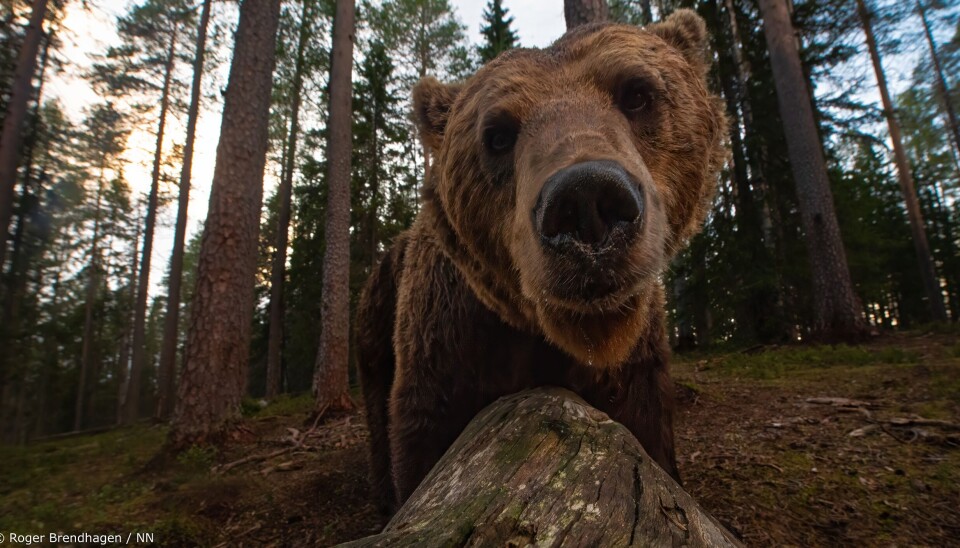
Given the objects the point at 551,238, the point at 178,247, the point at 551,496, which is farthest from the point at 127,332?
the point at 551,496

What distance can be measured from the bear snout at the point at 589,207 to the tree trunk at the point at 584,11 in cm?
467

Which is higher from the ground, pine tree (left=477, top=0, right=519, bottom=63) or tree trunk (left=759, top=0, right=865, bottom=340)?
pine tree (left=477, top=0, right=519, bottom=63)

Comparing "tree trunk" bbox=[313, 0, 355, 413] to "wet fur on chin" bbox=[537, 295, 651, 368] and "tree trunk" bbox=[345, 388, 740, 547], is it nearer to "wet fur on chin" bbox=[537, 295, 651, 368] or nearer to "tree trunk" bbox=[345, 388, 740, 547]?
"wet fur on chin" bbox=[537, 295, 651, 368]

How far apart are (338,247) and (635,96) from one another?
8276mm

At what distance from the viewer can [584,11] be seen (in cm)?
563

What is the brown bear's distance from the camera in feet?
6.23

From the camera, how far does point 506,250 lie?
2.44 m

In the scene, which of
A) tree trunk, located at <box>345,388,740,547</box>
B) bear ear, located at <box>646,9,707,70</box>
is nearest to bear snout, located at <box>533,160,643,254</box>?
tree trunk, located at <box>345,388,740,547</box>

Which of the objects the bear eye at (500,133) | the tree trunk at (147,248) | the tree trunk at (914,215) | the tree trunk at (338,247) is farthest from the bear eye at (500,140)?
the tree trunk at (147,248)

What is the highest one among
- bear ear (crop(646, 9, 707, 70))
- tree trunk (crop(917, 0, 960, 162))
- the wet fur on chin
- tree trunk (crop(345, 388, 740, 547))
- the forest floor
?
tree trunk (crop(917, 0, 960, 162))

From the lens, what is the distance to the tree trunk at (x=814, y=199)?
30.9 ft

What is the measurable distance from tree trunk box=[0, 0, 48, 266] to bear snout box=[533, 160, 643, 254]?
12.6 m

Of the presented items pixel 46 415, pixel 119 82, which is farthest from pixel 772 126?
pixel 46 415

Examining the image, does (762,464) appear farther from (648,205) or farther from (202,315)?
(202,315)
